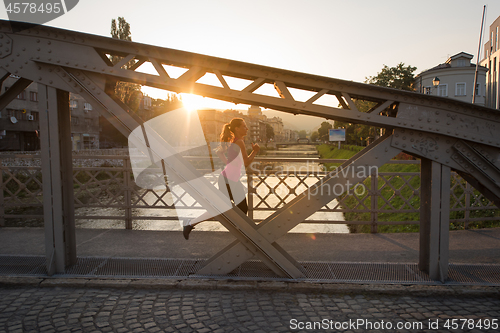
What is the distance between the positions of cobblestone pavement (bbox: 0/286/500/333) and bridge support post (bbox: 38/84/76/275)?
1.80 ft

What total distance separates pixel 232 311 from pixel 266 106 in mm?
2478

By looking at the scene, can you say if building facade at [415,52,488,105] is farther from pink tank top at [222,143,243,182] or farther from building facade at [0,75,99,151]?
building facade at [0,75,99,151]

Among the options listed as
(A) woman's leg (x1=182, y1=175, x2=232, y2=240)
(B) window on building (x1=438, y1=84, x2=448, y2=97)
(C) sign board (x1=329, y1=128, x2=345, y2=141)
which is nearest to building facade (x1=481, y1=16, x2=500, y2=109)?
(B) window on building (x1=438, y1=84, x2=448, y2=97)

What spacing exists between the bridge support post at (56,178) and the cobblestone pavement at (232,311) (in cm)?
55

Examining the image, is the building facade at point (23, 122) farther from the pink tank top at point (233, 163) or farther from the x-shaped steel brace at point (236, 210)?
the pink tank top at point (233, 163)

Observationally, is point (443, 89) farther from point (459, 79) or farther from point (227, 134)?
point (227, 134)

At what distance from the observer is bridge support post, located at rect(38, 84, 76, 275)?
4.15 m

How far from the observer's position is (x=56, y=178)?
4223 millimetres

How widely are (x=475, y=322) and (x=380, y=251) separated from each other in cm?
217

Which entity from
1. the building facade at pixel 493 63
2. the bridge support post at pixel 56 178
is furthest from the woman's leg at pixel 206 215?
the building facade at pixel 493 63

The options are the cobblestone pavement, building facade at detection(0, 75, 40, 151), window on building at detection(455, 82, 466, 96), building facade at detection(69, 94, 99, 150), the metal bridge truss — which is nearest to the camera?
the cobblestone pavement

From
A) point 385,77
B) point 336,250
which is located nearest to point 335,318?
point 336,250

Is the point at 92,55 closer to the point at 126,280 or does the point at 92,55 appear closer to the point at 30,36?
the point at 30,36

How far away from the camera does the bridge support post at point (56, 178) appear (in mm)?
4148
